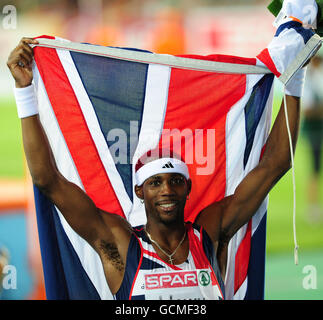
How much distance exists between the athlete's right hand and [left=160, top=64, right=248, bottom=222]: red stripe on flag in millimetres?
776

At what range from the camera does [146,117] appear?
3.39m

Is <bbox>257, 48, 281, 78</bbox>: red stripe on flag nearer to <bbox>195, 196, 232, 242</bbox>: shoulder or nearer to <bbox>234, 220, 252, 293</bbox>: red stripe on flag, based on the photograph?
<bbox>195, 196, 232, 242</bbox>: shoulder

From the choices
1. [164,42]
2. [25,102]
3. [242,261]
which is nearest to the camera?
[25,102]

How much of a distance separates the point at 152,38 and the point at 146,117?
38.4 ft

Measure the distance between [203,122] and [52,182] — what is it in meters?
0.91

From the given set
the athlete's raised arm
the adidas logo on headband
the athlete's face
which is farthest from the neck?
the adidas logo on headband

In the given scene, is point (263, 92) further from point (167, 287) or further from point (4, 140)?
point (4, 140)

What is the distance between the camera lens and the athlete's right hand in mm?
3094

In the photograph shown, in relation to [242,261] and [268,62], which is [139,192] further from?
[268,62]

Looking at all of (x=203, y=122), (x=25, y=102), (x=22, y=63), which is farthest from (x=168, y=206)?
(x=22, y=63)

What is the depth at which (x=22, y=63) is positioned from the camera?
3.12 m

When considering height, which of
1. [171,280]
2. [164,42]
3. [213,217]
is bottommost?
[171,280]

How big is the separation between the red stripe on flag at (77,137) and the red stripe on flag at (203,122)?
38 cm

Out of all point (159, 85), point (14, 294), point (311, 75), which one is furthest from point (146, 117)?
point (311, 75)
